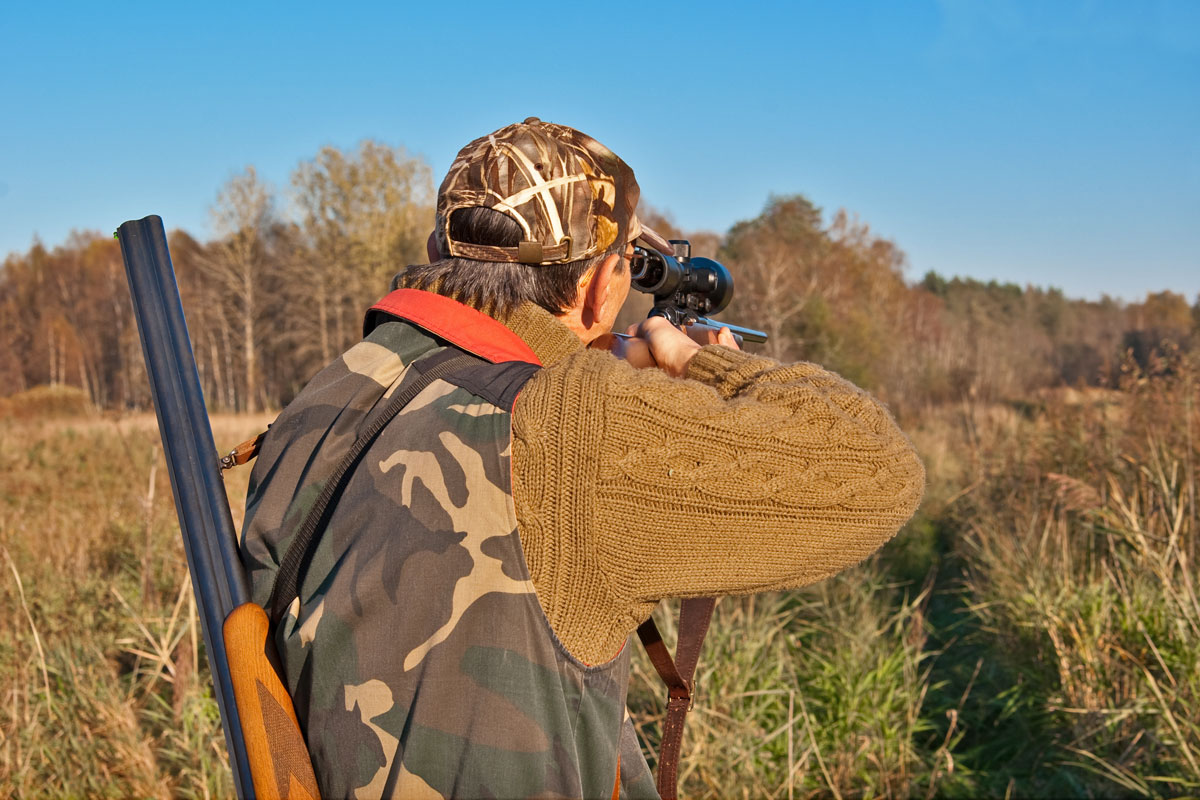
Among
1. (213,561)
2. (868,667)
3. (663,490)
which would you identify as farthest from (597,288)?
(868,667)

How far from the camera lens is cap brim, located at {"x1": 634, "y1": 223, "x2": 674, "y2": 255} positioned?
194 centimetres

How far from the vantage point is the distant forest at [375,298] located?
574 inches

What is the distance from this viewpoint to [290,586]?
1.40m

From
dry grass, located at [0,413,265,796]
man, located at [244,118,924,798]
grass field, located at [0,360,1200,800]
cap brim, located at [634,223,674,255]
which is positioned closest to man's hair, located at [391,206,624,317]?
man, located at [244,118,924,798]

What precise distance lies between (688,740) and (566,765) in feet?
10.3

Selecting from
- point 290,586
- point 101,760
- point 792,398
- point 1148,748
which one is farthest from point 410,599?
point 1148,748

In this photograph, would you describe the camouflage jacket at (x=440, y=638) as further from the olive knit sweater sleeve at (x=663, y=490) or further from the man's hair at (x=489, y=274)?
the man's hair at (x=489, y=274)

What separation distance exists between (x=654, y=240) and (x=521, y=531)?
0.97 metres

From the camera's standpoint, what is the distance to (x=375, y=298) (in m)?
31.4

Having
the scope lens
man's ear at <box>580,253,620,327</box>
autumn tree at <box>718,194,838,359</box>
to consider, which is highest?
autumn tree at <box>718,194,838,359</box>

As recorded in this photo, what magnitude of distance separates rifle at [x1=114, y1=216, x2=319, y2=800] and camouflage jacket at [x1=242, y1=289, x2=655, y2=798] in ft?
0.14

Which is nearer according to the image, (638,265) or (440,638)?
(440,638)

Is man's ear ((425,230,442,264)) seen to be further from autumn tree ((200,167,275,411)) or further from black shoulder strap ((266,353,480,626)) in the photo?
autumn tree ((200,167,275,411))

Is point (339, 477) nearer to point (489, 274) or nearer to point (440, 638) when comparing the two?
point (440, 638)
